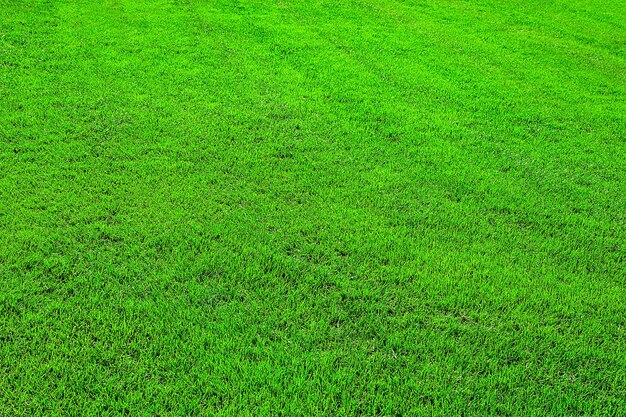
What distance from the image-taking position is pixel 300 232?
417 centimetres

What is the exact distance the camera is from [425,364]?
10.3 feet

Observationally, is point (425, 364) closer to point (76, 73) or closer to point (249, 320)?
point (249, 320)

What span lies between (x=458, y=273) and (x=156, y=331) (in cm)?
219

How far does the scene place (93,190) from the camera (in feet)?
14.7

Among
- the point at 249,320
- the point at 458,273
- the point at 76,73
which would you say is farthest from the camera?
the point at 76,73

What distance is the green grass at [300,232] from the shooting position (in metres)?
3.00

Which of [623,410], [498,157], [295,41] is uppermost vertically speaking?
[295,41]

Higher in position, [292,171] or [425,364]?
[292,171]

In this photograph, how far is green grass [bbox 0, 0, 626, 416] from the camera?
300cm

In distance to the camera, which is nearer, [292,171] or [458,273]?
[458,273]

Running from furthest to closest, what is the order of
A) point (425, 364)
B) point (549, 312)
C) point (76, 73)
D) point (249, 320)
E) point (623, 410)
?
1. point (76, 73)
2. point (549, 312)
3. point (249, 320)
4. point (425, 364)
5. point (623, 410)

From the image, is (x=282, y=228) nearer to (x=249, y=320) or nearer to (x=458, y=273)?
(x=249, y=320)

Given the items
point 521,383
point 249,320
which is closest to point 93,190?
point 249,320

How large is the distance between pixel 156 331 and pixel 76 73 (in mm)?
4690
